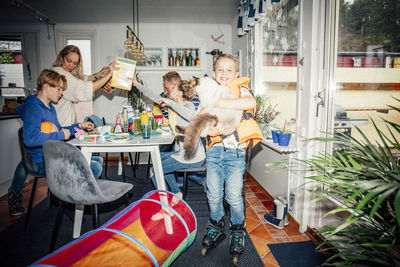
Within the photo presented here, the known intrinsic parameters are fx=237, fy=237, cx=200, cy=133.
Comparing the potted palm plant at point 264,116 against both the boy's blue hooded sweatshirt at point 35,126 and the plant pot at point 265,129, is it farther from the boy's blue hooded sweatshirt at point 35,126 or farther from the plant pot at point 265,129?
the boy's blue hooded sweatshirt at point 35,126

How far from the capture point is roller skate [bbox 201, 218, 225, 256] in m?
1.85

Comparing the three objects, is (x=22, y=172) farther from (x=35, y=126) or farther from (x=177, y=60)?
(x=177, y=60)

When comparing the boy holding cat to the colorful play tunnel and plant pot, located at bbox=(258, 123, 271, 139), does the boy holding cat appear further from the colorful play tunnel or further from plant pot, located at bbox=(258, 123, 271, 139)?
plant pot, located at bbox=(258, 123, 271, 139)

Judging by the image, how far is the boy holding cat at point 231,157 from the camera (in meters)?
1.66

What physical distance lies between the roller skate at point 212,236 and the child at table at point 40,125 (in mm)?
1236

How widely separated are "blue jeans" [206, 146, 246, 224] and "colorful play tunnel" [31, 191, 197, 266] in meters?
0.27

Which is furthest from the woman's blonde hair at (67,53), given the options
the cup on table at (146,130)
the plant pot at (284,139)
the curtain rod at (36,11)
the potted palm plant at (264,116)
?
the plant pot at (284,139)

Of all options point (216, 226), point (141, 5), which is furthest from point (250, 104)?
point (141, 5)

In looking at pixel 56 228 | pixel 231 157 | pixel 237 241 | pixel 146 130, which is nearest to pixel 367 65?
pixel 231 157

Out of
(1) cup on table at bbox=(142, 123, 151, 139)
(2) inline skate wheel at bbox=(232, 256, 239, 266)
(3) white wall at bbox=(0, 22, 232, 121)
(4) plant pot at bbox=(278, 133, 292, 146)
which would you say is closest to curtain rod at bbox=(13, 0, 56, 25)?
(3) white wall at bbox=(0, 22, 232, 121)

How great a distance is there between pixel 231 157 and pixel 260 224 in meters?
0.98

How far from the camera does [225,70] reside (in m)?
1.66

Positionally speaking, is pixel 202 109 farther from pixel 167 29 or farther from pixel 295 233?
pixel 167 29

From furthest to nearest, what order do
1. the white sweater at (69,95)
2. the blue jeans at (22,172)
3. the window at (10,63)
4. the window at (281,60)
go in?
the window at (10,63), the white sweater at (69,95), the window at (281,60), the blue jeans at (22,172)
